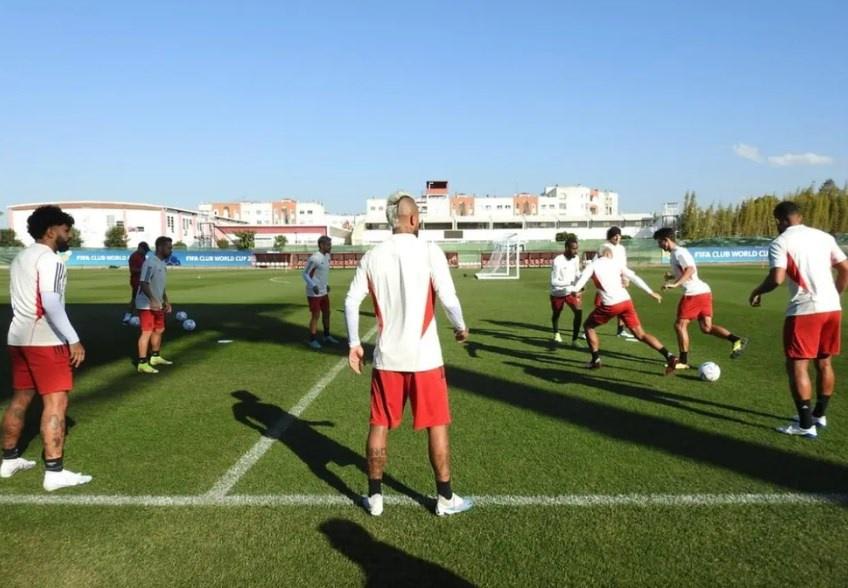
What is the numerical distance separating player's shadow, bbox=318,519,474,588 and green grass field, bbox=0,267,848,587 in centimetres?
1

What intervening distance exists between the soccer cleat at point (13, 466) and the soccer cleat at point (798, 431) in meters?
6.78

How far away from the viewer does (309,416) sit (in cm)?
622

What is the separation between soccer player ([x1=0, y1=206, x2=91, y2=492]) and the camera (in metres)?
4.28

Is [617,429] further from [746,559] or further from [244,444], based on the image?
[244,444]

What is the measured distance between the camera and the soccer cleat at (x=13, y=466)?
15.2 feet

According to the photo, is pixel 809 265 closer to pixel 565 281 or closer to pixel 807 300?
pixel 807 300

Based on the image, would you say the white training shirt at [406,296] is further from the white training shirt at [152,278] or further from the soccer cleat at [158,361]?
the soccer cleat at [158,361]

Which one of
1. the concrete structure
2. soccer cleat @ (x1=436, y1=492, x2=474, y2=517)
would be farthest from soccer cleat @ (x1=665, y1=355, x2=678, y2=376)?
the concrete structure

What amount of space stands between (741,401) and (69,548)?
6590mm

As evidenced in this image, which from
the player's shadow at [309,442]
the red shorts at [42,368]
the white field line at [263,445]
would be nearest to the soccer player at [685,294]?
the white field line at [263,445]

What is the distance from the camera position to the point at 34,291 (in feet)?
14.2

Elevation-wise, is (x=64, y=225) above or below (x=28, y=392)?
above

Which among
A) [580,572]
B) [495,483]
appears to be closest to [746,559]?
[580,572]

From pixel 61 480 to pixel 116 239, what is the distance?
297 feet
